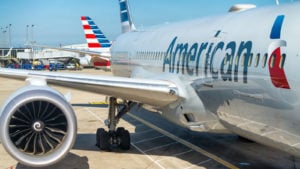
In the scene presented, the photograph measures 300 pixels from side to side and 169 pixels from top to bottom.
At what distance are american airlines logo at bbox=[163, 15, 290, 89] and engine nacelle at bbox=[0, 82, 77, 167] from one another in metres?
3.08

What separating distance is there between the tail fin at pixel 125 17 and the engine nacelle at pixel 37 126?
47.2 feet

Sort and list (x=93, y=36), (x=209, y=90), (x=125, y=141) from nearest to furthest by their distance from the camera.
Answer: (x=209, y=90) → (x=125, y=141) → (x=93, y=36)

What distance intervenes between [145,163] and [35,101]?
3574mm

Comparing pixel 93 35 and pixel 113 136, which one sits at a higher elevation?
pixel 93 35

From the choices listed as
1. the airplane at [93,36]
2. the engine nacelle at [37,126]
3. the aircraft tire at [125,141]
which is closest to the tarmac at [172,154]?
the aircraft tire at [125,141]

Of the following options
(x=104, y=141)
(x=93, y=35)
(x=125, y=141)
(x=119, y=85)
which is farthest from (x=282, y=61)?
(x=93, y=35)

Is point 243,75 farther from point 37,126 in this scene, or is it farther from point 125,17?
point 125,17

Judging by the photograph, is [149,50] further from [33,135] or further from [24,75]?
[33,135]

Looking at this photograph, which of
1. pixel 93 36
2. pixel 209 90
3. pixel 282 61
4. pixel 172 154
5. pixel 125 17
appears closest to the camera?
pixel 282 61

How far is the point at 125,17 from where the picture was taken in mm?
22828

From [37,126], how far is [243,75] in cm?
423

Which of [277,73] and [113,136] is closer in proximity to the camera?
[277,73]

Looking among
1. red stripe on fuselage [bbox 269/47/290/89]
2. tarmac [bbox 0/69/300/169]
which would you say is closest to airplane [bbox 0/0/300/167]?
red stripe on fuselage [bbox 269/47/290/89]

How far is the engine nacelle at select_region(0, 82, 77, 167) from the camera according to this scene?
24.8 ft
